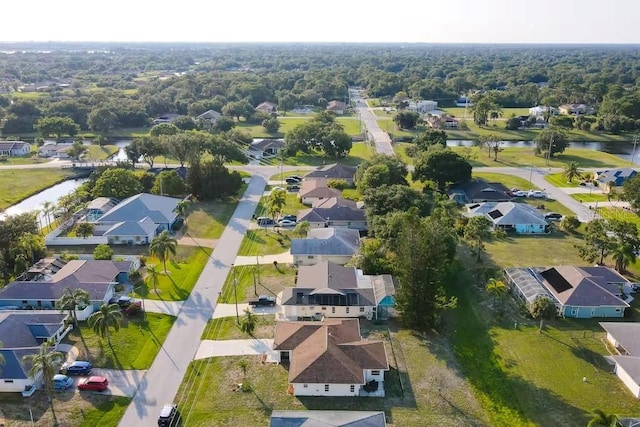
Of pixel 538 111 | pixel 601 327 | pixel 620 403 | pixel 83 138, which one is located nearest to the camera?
pixel 620 403

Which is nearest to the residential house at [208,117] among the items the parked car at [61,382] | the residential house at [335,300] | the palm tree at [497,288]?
the residential house at [335,300]

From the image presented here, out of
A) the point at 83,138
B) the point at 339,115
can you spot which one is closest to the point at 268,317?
the point at 83,138

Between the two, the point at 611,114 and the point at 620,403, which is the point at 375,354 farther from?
the point at 611,114

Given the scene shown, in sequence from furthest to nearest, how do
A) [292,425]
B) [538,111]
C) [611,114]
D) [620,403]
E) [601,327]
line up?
[538,111]
[611,114]
[601,327]
[620,403]
[292,425]

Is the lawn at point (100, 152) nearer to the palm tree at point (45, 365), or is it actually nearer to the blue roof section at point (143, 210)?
the blue roof section at point (143, 210)

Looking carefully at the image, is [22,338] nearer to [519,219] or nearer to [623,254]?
[623,254]

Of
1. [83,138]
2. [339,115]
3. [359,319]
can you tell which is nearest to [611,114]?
[339,115]

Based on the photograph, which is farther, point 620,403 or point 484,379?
point 484,379
